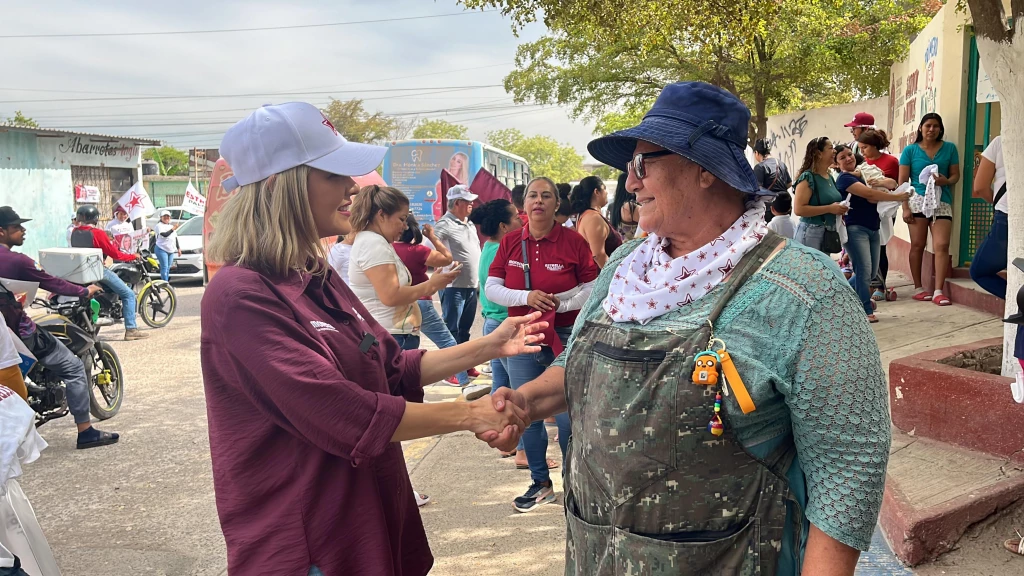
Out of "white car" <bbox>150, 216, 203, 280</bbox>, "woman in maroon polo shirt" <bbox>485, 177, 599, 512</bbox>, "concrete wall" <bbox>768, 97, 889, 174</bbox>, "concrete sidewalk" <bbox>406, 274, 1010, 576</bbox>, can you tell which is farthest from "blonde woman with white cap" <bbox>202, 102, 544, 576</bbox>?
"white car" <bbox>150, 216, 203, 280</bbox>

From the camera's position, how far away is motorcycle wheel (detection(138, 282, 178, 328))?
39.3 feet

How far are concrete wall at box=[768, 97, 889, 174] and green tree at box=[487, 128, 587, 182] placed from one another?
6633cm

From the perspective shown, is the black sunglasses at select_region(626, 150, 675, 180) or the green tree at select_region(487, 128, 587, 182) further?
the green tree at select_region(487, 128, 587, 182)

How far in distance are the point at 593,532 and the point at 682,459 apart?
34 centimetres

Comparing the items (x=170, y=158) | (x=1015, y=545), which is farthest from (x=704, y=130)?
(x=170, y=158)

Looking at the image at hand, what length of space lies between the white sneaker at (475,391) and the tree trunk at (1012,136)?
425cm

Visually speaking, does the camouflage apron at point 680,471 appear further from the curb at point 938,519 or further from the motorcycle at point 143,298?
the motorcycle at point 143,298

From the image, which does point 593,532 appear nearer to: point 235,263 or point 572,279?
point 235,263

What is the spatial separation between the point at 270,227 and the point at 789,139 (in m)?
21.4

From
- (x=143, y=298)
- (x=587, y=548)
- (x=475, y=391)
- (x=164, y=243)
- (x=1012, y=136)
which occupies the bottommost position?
(x=475, y=391)

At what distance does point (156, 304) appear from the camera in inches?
484

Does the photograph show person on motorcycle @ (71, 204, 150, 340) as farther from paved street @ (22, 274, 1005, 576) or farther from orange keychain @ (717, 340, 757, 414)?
orange keychain @ (717, 340, 757, 414)

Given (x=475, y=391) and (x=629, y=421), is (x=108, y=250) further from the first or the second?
(x=629, y=421)

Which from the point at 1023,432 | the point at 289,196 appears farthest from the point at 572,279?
the point at 289,196
